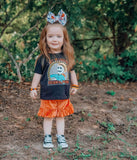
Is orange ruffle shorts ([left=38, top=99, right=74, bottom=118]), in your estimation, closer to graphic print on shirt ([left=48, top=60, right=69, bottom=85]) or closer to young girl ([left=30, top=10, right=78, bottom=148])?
young girl ([left=30, top=10, right=78, bottom=148])

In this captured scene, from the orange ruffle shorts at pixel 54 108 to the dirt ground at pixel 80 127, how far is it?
1.34ft

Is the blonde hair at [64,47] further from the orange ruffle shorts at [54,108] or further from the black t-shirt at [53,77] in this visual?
the orange ruffle shorts at [54,108]

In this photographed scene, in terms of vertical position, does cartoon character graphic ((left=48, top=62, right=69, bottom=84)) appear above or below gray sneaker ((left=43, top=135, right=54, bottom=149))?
above

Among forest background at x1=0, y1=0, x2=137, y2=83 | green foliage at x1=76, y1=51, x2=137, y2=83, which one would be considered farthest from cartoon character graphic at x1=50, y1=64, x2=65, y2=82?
green foliage at x1=76, y1=51, x2=137, y2=83

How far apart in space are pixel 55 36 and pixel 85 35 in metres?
4.20

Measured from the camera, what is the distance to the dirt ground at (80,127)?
2.82 meters

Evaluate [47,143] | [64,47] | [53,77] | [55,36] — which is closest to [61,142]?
[47,143]

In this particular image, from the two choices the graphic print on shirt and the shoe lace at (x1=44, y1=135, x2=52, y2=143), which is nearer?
the graphic print on shirt

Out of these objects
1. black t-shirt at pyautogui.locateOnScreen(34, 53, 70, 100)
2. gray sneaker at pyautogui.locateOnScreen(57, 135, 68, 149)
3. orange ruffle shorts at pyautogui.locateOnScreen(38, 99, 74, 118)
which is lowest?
gray sneaker at pyautogui.locateOnScreen(57, 135, 68, 149)

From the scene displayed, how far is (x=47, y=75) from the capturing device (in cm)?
276

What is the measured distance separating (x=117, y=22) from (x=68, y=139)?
13.1ft

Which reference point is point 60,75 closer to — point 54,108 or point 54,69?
point 54,69

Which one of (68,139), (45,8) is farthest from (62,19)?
(45,8)

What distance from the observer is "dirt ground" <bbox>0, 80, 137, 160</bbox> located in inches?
111
